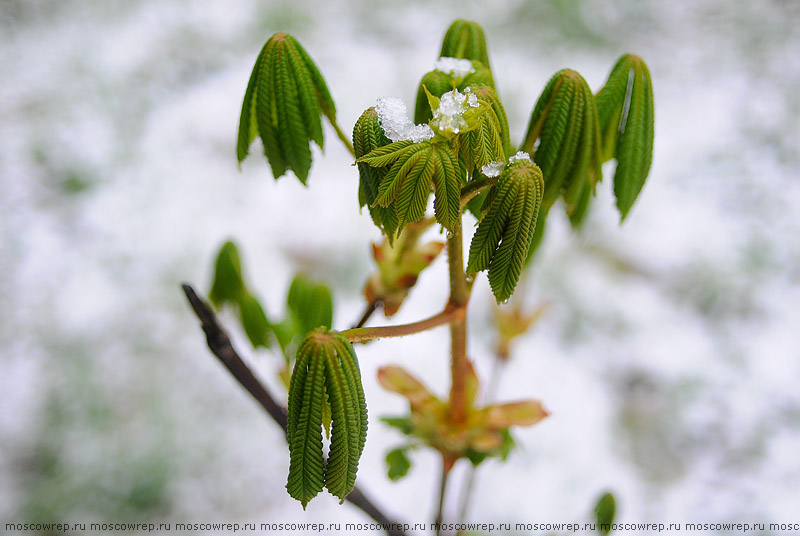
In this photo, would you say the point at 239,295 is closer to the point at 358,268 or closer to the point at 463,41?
the point at 463,41

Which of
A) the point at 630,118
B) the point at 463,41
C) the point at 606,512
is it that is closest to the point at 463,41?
the point at 463,41

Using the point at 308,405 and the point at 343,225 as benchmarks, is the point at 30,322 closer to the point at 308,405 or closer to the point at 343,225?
the point at 343,225

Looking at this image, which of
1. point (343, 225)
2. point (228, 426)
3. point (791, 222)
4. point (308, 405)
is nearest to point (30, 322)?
point (228, 426)

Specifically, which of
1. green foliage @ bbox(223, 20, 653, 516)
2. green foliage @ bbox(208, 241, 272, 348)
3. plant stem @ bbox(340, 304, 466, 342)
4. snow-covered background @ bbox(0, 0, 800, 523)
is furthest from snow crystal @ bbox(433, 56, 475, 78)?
snow-covered background @ bbox(0, 0, 800, 523)

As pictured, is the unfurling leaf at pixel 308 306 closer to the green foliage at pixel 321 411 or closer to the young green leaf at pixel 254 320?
the young green leaf at pixel 254 320

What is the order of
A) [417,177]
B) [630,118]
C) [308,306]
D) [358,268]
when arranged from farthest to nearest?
[358,268]
[308,306]
[630,118]
[417,177]

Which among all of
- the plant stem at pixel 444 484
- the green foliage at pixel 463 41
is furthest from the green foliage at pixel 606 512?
the green foliage at pixel 463 41
